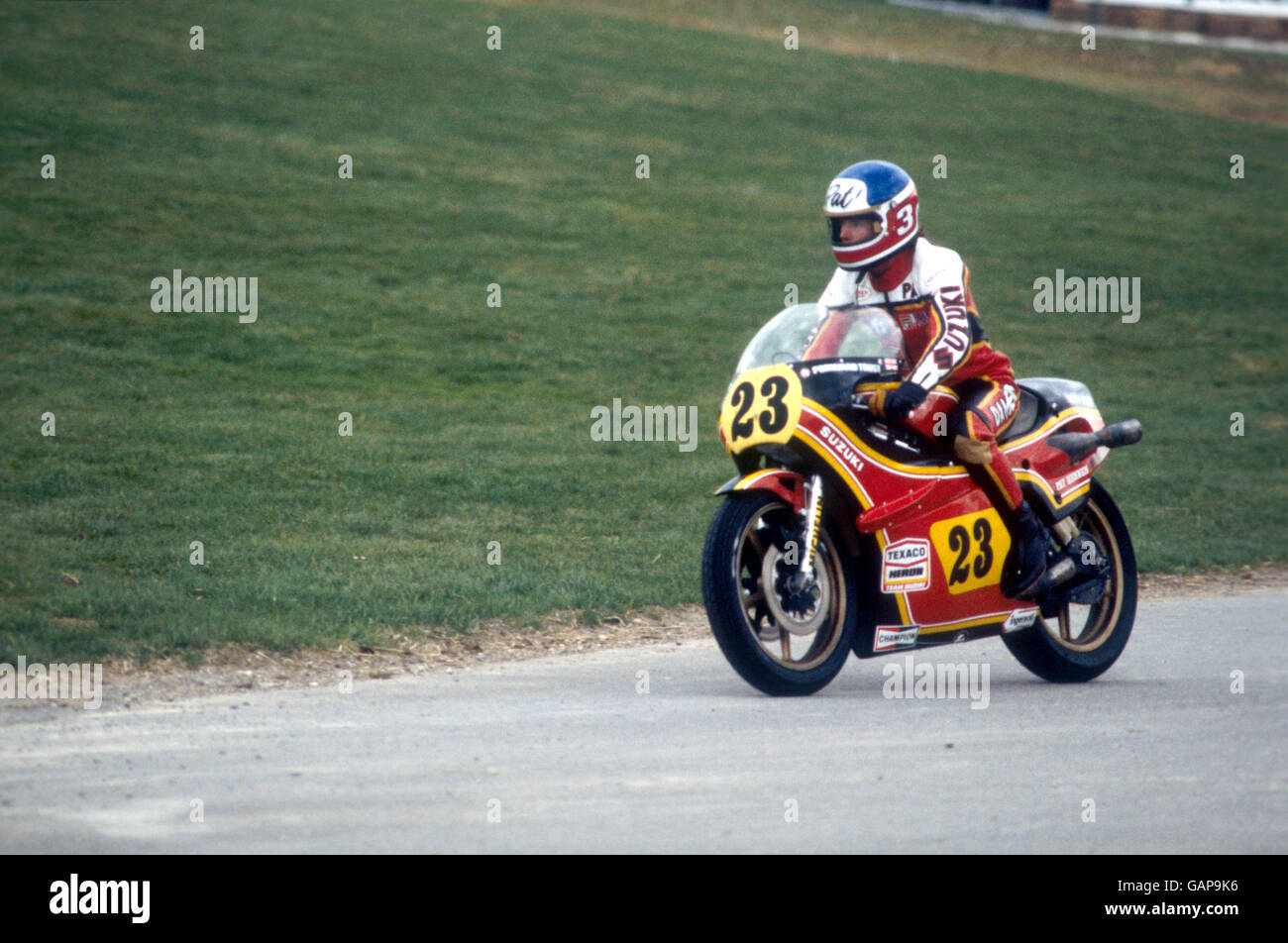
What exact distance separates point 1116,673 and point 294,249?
13771 millimetres

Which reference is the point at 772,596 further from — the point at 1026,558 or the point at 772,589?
the point at 1026,558

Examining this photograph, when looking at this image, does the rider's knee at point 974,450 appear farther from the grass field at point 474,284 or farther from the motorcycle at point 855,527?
the grass field at point 474,284

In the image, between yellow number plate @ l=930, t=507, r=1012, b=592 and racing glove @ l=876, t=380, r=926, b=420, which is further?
yellow number plate @ l=930, t=507, r=1012, b=592

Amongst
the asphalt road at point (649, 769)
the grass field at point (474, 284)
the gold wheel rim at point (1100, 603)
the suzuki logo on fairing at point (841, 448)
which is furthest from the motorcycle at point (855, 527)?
the grass field at point (474, 284)

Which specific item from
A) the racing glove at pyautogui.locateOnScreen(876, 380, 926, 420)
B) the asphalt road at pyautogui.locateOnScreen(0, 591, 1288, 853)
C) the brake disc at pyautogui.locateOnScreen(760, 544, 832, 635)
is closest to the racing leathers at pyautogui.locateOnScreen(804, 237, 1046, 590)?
Answer: the racing glove at pyautogui.locateOnScreen(876, 380, 926, 420)

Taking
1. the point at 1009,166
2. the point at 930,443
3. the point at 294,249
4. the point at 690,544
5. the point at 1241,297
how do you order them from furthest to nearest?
the point at 1009,166, the point at 1241,297, the point at 294,249, the point at 690,544, the point at 930,443

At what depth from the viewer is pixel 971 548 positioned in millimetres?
7578

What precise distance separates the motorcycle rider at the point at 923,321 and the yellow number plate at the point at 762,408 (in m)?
0.34

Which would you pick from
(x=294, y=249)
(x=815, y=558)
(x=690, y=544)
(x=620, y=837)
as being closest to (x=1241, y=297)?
(x=294, y=249)

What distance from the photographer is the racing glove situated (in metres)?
7.15

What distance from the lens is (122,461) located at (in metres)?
11.7

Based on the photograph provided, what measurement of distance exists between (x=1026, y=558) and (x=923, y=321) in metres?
1.23

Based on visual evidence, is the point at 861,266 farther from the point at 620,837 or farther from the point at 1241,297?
the point at 1241,297

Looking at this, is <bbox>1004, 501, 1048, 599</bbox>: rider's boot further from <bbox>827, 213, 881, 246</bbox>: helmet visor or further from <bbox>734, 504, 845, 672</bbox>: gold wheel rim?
<bbox>827, 213, 881, 246</bbox>: helmet visor
